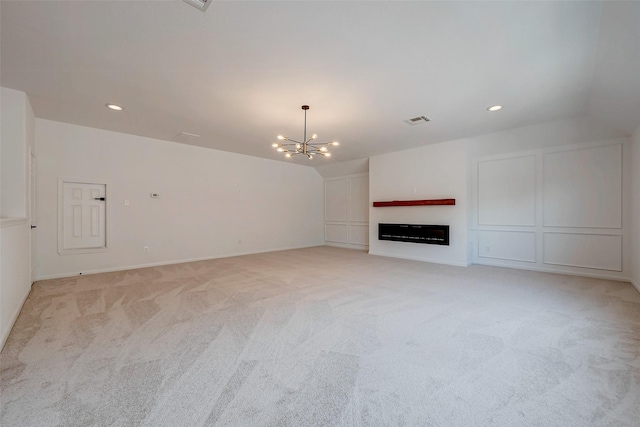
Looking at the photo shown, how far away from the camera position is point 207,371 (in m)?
1.98

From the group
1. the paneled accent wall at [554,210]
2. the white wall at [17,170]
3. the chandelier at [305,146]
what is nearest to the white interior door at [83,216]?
the white wall at [17,170]

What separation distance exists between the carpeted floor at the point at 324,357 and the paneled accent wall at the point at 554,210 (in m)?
0.95

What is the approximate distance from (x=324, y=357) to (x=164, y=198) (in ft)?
17.9

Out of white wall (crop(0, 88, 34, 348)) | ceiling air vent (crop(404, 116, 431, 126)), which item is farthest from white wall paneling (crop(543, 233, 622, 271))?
white wall (crop(0, 88, 34, 348))

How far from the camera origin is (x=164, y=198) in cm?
600

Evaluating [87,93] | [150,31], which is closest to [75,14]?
[150,31]

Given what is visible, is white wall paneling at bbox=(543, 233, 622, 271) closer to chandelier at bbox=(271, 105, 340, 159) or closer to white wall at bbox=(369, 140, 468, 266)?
white wall at bbox=(369, 140, 468, 266)

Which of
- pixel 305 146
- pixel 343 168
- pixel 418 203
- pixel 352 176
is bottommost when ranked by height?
pixel 418 203

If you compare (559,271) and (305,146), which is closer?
(305,146)

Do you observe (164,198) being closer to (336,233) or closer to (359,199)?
(336,233)

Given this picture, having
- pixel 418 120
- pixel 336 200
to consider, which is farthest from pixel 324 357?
pixel 336 200

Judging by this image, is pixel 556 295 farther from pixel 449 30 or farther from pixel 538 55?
pixel 449 30

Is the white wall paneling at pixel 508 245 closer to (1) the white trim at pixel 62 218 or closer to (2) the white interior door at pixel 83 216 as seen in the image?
(1) the white trim at pixel 62 218

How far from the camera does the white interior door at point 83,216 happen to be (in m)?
4.92
